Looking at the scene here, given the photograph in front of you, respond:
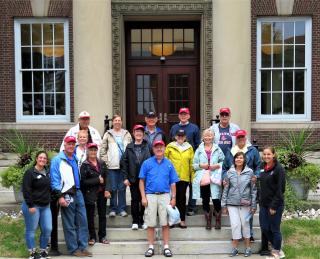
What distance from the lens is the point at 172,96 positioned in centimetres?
1655

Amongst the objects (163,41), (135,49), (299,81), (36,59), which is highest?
(163,41)

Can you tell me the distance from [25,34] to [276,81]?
7.19 meters

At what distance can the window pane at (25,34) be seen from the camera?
1628cm

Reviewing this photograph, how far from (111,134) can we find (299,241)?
3.54 meters

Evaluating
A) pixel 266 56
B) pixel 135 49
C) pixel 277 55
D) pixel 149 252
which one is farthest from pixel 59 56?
pixel 149 252

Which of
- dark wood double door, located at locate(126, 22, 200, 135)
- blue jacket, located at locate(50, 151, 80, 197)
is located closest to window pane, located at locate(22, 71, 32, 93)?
dark wood double door, located at locate(126, 22, 200, 135)

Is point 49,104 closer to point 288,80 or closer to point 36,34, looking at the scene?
point 36,34

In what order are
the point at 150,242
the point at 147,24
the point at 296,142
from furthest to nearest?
1. the point at 147,24
2. the point at 296,142
3. the point at 150,242

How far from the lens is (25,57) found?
53.5ft

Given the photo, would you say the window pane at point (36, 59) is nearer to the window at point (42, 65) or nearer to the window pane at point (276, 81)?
the window at point (42, 65)

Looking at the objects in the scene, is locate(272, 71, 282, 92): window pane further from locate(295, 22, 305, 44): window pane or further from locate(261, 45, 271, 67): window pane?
locate(295, 22, 305, 44): window pane

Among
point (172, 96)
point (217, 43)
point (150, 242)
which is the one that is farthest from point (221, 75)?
point (150, 242)

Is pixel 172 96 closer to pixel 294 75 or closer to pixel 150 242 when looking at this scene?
→ pixel 294 75

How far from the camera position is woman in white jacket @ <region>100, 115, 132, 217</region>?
952 cm
